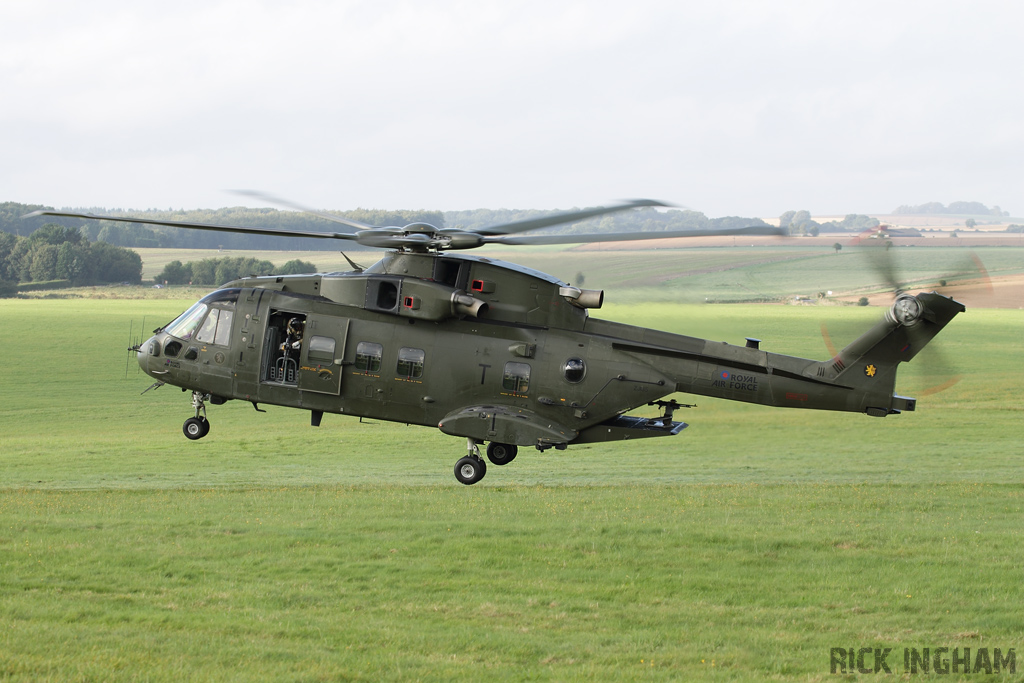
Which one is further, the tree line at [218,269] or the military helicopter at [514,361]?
the tree line at [218,269]

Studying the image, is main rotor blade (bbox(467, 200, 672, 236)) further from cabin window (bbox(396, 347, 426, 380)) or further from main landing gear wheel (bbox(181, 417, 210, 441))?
main landing gear wheel (bbox(181, 417, 210, 441))

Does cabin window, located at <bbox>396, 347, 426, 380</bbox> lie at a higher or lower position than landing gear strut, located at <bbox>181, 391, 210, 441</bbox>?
higher

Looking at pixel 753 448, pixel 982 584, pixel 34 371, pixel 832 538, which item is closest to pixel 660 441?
pixel 753 448

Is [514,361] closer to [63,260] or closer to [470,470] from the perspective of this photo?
[470,470]

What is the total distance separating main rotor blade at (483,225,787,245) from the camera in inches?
635

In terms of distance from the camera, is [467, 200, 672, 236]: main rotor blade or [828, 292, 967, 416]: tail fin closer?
[467, 200, 672, 236]: main rotor blade

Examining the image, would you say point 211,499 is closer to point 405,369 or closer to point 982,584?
point 405,369

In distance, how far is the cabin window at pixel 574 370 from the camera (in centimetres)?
2023

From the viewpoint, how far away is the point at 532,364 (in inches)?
800

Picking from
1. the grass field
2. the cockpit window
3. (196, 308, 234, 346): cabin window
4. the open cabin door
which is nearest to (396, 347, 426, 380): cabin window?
the open cabin door

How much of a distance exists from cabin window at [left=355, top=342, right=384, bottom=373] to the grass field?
5.87m

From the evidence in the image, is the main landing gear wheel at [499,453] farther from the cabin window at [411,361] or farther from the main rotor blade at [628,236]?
the main rotor blade at [628,236]

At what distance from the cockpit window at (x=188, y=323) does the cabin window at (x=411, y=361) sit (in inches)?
203

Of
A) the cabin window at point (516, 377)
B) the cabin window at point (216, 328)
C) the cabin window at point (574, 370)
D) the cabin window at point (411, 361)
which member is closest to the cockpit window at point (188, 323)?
the cabin window at point (216, 328)
